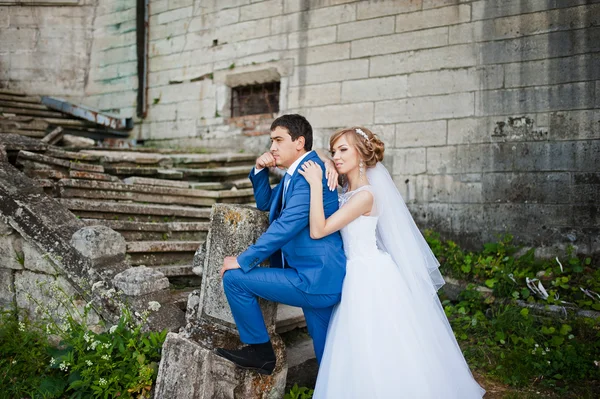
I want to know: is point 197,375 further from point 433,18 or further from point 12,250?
point 433,18

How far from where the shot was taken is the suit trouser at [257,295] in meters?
2.53

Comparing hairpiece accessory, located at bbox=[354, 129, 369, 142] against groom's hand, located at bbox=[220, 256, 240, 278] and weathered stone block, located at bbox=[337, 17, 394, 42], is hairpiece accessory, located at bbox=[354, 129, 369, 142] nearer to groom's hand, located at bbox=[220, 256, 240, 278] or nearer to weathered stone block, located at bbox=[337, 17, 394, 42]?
groom's hand, located at bbox=[220, 256, 240, 278]

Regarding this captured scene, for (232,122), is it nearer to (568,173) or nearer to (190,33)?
(190,33)

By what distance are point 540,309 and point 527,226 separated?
1141 mm

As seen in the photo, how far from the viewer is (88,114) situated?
7.93 meters

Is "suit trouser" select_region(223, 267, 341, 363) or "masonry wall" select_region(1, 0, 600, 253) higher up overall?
"masonry wall" select_region(1, 0, 600, 253)

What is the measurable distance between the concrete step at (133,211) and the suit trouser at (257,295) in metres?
2.44

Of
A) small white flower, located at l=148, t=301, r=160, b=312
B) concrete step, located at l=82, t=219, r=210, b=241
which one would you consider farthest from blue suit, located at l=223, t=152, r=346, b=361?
concrete step, located at l=82, t=219, r=210, b=241

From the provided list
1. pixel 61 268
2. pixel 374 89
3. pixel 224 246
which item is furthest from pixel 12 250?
pixel 374 89

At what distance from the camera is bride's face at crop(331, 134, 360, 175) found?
9.53 ft

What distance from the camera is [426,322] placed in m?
2.65

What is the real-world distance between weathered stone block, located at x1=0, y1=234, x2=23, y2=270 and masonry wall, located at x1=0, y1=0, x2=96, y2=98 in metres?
5.84

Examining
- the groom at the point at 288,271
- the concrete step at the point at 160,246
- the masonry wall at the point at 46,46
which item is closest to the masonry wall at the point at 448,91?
the masonry wall at the point at 46,46

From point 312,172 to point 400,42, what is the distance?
4.00 m
